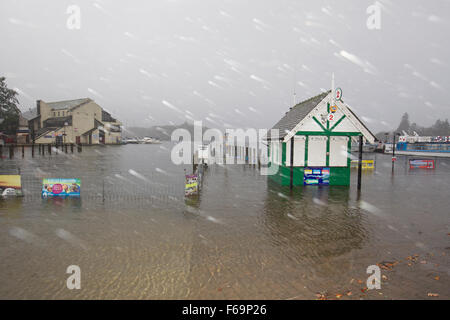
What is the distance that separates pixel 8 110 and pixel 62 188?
71.6 metres

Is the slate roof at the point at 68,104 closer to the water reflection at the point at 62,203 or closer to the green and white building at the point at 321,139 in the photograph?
the water reflection at the point at 62,203

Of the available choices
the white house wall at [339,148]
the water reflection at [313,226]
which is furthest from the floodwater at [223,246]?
the white house wall at [339,148]

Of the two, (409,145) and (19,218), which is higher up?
(409,145)

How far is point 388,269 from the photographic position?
269 inches

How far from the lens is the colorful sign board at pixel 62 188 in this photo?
14884mm

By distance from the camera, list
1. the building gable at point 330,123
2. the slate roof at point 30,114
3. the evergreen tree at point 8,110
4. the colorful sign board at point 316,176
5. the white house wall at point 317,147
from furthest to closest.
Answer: the slate roof at point 30,114
the evergreen tree at point 8,110
the colorful sign board at point 316,176
the white house wall at point 317,147
the building gable at point 330,123

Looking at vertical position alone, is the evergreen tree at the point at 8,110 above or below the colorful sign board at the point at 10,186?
above

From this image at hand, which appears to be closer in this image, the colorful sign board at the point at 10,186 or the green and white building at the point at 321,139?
the colorful sign board at the point at 10,186

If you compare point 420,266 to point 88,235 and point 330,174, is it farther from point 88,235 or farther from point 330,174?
point 330,174

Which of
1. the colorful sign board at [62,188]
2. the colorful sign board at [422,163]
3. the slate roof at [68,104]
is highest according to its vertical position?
the slate roof at [68,104]

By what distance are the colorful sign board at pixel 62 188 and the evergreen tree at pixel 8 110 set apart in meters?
66.0

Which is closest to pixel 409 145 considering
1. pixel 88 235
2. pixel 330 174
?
pixel 330 174
